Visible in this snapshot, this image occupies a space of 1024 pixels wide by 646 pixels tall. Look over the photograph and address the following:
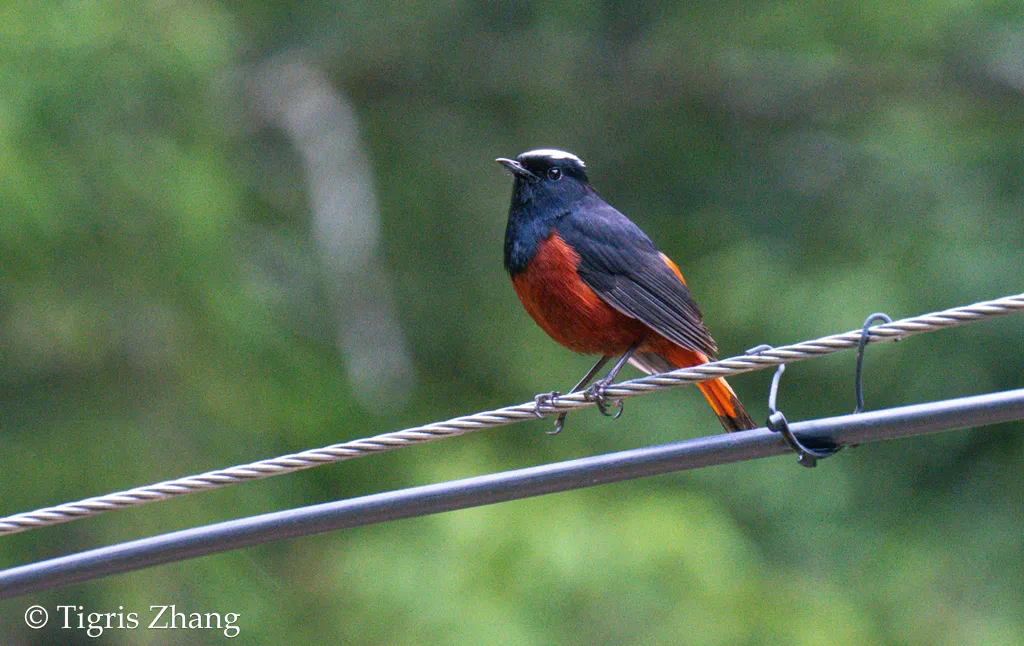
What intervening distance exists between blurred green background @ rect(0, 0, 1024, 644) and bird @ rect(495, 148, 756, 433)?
2.65 m

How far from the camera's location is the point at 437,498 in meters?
3.07

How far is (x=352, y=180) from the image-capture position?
32.5 feet

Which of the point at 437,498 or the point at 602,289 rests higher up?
the point at 602,289

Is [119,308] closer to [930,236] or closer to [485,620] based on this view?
[485,620]

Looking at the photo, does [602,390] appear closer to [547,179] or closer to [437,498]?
[437,498]

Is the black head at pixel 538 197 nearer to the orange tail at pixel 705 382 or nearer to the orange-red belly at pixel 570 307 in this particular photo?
the orange-red belly at pixel 570 307

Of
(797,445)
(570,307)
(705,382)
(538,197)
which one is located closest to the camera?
(797,445)

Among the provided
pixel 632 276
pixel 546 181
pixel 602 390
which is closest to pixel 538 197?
pixel 546 181

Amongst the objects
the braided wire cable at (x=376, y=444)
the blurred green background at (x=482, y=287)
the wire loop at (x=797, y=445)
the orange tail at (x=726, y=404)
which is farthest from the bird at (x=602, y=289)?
the blurred green background at (x=482, y=287)

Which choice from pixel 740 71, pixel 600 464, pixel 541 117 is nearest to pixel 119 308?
pixel 541 117

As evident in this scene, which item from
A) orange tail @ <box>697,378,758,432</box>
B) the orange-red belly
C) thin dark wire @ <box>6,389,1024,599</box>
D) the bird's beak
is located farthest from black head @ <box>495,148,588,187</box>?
thin dark wire @ <box>6,389,1024,599</box>

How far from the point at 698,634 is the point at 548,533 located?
1.02 metres

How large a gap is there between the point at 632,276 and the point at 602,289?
174mm

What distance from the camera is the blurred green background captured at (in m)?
7.48
